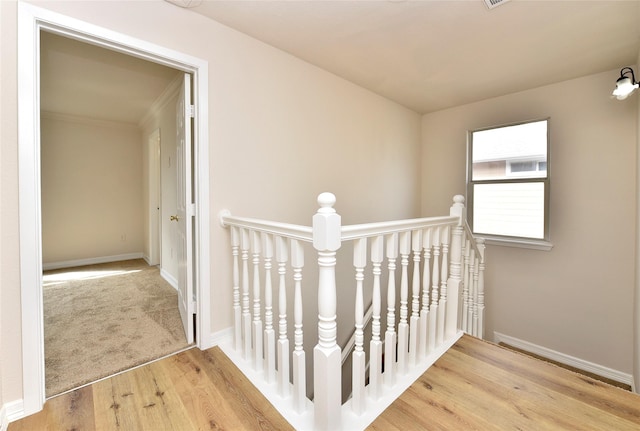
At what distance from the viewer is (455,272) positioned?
6.88 ft

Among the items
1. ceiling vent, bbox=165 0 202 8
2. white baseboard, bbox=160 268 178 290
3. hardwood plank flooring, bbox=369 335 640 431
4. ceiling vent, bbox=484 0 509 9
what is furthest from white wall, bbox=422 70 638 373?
white baseboard, bbox=160 268 178 290

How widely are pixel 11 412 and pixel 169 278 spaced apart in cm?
241

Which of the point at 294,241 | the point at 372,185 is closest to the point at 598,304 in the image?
the point at 372,185

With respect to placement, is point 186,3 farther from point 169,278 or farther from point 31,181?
point 169,278

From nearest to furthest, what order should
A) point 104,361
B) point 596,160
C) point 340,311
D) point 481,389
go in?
point 481,389
point 104,361
point 596,160
point 340,311

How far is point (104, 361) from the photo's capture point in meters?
1.83

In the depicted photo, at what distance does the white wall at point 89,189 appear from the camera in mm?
4203

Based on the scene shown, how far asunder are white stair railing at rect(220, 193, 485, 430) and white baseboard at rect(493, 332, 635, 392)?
162 centimetres

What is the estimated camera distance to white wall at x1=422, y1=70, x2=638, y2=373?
2.60m

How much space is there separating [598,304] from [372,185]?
8.23 feet

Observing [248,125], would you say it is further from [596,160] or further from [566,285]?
[566,285]

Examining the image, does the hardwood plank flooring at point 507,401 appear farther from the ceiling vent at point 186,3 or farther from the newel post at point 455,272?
the ceiling vent at point 186,3

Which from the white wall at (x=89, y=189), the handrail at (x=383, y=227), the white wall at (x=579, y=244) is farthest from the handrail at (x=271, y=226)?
the white wall at (x=89, y=189)

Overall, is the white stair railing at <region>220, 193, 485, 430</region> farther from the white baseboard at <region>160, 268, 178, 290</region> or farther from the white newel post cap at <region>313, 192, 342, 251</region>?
the white baseboard at <region>160, 268, 178, 290</region>
